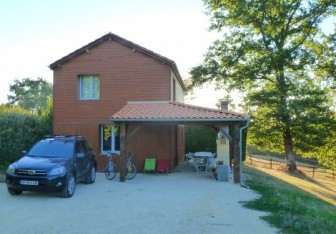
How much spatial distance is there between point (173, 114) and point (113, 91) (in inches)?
194

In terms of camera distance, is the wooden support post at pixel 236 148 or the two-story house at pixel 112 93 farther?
the two-story house at pixel 112 93

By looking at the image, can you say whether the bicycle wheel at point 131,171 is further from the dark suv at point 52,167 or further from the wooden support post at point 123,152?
the dark suv at point 52,167

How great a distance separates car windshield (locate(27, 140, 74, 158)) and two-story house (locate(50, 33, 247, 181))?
4.81m

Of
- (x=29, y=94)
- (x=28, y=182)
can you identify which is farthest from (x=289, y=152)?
(x=29, y=94)

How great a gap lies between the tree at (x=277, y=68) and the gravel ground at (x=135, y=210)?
1255 centimetres

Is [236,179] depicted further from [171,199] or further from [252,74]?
[252,74]

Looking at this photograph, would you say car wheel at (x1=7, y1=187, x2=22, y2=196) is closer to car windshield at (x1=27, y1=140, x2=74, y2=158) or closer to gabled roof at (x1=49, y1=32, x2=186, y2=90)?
car windshield at (x1=27, y1=140, x2=74, y2=158)

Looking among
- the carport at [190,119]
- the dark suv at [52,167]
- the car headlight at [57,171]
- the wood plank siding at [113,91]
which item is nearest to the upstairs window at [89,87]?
the wood plank siding at [113,91]

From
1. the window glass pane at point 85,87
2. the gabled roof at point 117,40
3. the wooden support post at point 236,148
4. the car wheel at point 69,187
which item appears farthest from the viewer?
the window glass pane at point 85,87

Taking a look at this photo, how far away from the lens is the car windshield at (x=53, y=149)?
1059 centimetres

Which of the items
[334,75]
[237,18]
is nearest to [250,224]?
[237,18]

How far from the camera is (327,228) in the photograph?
693 centimetres

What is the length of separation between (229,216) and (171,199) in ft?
7.76

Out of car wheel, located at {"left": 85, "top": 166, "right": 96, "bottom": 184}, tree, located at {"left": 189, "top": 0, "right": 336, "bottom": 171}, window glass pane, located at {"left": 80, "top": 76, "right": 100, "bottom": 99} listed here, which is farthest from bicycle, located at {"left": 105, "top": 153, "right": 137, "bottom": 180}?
tree, located at {"left": 189, "top": 0, "right": 336, "bottom": 171}
